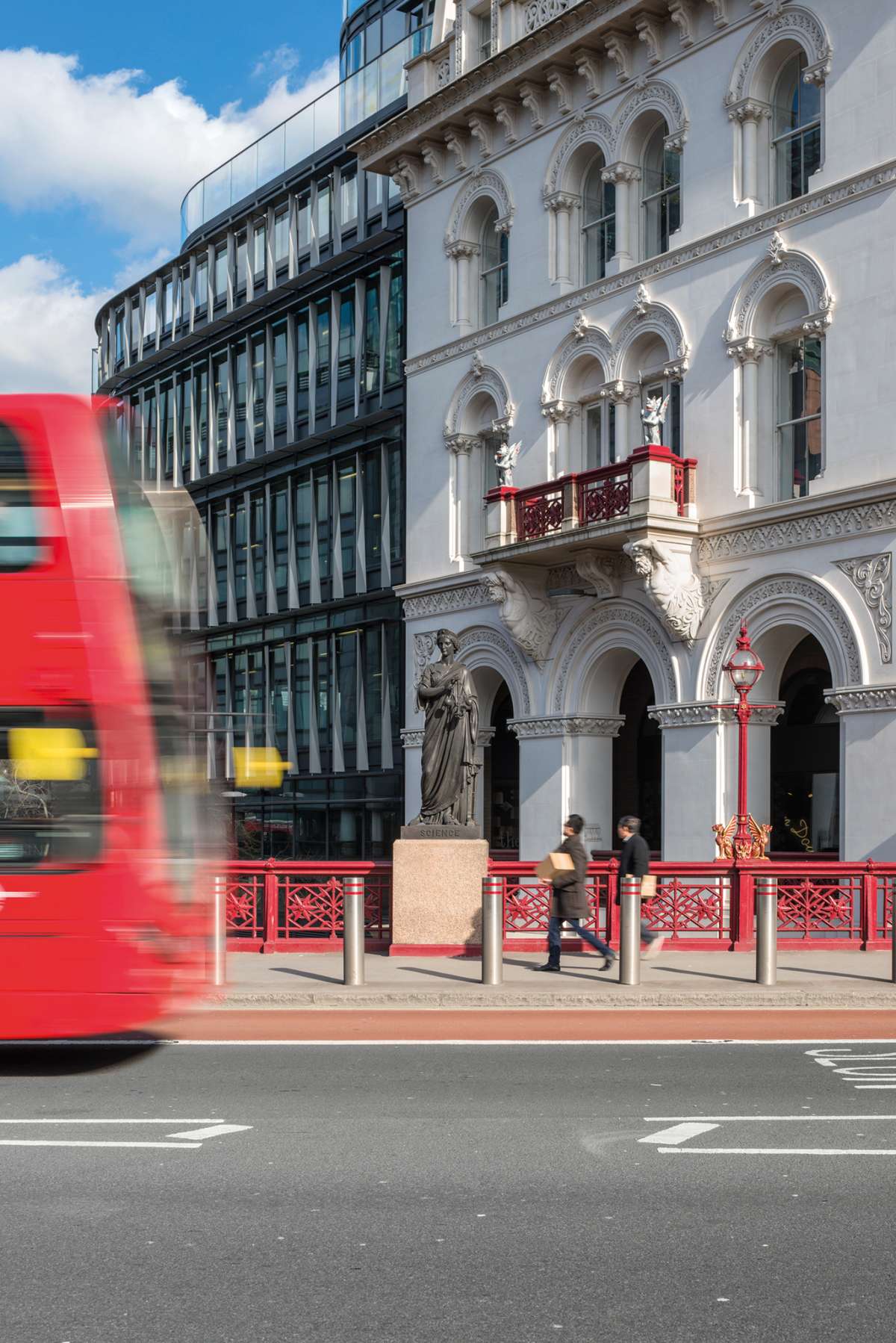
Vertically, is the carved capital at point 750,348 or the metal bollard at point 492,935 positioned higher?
the carved capital at point 750,348

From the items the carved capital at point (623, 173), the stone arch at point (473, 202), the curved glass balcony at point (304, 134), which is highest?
the curved glass balcony at point (304, 134)

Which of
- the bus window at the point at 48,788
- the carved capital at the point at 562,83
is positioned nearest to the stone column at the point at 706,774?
the carved capital at the point at 562,83

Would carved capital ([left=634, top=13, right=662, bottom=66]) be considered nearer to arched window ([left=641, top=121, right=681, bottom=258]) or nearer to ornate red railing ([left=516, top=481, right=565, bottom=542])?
arched window ([left=641, top=121, right=681, bottom=258])

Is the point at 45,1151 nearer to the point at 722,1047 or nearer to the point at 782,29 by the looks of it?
the point at 722,1047

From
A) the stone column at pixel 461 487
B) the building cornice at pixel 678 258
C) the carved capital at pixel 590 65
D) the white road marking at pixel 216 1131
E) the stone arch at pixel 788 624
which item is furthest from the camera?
the stone column at pixel 461 487

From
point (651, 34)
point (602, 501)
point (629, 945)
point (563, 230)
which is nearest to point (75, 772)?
point (629, 945)

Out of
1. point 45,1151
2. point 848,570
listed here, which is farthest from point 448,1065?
point 848,570

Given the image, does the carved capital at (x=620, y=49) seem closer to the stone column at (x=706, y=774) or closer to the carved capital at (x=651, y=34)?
the carved capital at (x=651, y=34)

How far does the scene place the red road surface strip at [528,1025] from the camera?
45.0 ft

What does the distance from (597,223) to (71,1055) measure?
76.9 feet

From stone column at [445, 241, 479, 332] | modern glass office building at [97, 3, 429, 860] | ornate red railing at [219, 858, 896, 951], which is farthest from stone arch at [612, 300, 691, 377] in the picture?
ornate red railing at [219, 858, 896, 951]

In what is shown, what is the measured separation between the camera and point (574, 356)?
1262 inches

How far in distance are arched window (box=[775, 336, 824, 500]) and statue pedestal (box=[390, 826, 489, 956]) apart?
35.3 ft

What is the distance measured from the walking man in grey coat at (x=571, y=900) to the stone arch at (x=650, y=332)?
13.9 m
